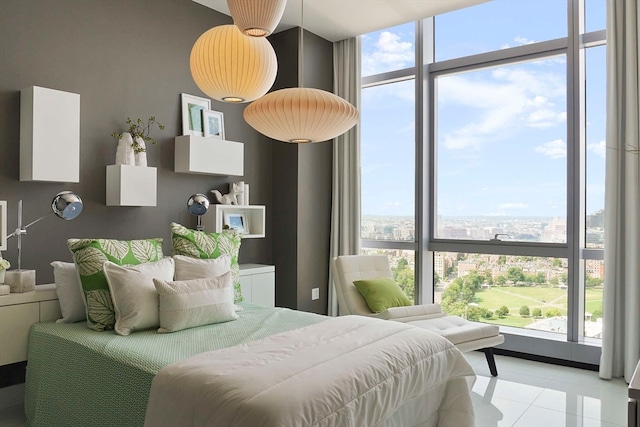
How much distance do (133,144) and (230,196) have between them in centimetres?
103

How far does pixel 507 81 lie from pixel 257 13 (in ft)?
Result: 10.3

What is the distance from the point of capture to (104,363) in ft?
7.61

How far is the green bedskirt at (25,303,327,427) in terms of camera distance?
2174 millimetres

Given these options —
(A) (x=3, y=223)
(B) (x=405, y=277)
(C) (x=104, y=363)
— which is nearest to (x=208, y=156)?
(A) (x=3, y=223)

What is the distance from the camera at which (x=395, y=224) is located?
504 cm

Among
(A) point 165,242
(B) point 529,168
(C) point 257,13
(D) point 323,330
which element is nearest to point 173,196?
(A) point 165,242

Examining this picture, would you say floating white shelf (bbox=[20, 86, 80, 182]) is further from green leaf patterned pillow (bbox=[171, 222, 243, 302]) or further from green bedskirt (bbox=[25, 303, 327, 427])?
green bedskirt (bbox=[25, 303, 327, 427])

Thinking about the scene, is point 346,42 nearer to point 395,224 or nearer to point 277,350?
point 395,224

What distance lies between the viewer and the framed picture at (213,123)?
426 centimetres

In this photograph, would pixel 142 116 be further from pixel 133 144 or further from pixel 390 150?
pixel 390 150

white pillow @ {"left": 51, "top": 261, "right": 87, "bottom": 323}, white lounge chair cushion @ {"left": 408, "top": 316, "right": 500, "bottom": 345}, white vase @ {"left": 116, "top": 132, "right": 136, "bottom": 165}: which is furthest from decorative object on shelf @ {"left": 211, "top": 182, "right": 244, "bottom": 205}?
white lounge chair cushion @ {"left": 408, "top": 316, "right": 500, "bottom": 345}

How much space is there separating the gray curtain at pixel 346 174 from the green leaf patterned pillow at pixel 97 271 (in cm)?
242

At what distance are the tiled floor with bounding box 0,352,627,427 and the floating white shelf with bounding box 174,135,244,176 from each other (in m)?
2.03

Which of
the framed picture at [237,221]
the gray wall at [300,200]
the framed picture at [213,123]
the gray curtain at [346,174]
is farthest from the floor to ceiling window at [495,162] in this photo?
the framed picture at [213,123]
